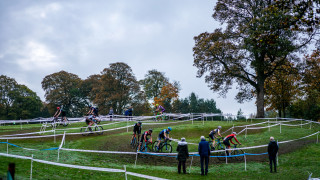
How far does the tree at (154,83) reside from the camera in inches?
2621

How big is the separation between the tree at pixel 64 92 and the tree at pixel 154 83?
18045mm

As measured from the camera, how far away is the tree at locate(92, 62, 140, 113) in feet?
179

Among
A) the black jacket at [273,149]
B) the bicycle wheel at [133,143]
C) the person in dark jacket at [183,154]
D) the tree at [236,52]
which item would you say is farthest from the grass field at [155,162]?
the tree at [236,52]

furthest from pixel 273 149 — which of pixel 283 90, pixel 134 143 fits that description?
pixel 283 90

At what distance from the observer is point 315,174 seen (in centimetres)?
1189

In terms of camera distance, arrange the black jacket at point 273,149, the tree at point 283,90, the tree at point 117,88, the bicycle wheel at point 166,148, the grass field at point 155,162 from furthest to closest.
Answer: the tree at point 117,88 → the tree at point 283,90 → the bicycle wheel at point 166,148 → the black jacket at point 273,149 → the grass field at point 155,162

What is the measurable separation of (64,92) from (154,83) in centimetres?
2350

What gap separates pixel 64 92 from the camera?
2544 inches

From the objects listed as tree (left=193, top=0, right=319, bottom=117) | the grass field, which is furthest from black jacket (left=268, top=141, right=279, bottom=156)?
tree (left=193, top=0, right=319, bottom=117)

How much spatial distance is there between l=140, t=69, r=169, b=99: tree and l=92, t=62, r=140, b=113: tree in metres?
8.36

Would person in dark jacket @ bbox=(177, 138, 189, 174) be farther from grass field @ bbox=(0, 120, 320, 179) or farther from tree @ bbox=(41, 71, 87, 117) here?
tree @ bbox=(41, 71, 87, 117)

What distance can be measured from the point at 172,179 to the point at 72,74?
63.8 m

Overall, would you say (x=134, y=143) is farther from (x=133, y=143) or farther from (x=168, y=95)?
(x=168, y=95)

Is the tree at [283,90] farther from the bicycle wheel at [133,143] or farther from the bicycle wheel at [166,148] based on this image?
the bicycle wheel at [133,143]
